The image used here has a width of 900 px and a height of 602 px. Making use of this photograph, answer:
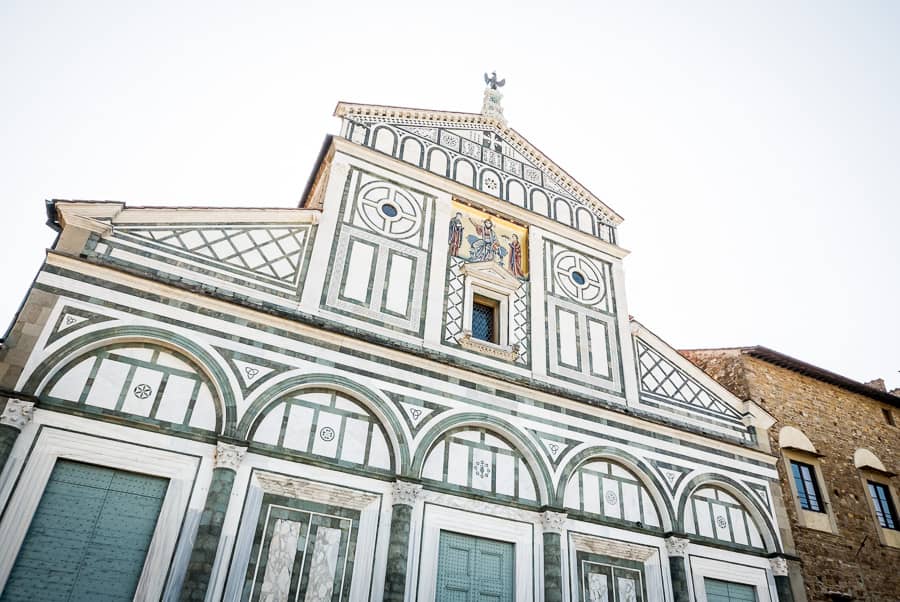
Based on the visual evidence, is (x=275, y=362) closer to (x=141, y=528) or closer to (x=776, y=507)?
(x=141, y=528)

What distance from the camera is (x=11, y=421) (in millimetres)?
7711

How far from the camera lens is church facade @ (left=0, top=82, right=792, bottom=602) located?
8.09 metres

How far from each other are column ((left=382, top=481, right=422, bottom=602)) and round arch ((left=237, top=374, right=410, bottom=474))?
0.33m

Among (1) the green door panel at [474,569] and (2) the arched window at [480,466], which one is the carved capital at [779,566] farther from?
(1) the green door panel at [474,569]

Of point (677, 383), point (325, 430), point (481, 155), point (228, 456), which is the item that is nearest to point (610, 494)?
point (677, 383)

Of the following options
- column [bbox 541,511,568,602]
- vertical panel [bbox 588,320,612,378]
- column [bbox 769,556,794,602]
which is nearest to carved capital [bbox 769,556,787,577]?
column [bbox 769,556,794,602]

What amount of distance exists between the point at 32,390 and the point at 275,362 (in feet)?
10.1

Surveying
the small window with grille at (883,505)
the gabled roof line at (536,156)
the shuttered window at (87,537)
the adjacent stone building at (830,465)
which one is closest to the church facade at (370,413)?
the shuttered window at (87,537)

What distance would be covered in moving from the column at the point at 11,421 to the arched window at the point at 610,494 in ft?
26.6

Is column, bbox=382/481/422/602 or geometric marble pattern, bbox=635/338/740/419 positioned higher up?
geometric marble pattern, bbox=635/338/740/419

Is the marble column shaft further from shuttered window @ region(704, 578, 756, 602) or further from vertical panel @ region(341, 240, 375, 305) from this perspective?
vertical panel @ region(341, 240, 375, 305)

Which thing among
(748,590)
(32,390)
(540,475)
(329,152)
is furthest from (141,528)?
(748,590)

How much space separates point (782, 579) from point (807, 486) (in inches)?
109

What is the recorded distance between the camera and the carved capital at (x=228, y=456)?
8.56 metres
